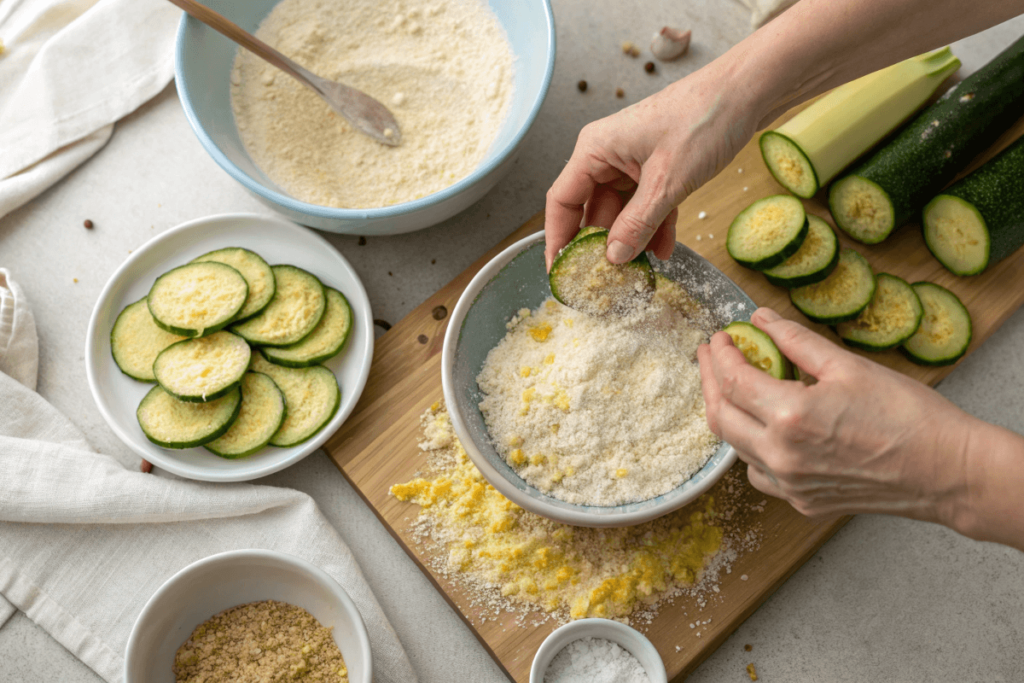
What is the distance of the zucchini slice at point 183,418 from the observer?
1903mm

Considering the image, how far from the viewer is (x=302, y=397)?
200cm

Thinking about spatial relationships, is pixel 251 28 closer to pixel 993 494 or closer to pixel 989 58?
pixel 993 494

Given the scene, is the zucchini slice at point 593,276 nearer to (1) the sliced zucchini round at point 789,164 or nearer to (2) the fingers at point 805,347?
(2) the fingers at point 805,347

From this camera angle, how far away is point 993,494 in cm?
125

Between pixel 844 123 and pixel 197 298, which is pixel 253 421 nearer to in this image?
pixel 197 298

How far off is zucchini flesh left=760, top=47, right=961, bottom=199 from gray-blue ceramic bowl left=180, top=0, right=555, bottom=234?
0.77 metres

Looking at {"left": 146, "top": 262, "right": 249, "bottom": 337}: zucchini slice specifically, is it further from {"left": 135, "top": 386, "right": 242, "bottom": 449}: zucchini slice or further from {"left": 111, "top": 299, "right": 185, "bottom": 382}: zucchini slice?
{"left": 135, "top": 386, "right": 242, "bottom": 449}: zucchini slice

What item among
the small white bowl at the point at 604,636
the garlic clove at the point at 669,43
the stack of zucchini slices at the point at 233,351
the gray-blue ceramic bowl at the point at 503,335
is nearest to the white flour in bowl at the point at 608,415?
the gray-blue ceramic bowl at the point at 503,335

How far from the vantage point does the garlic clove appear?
2391 mm

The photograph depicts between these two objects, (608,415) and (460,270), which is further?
(460,270)

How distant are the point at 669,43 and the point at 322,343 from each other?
1.58 metres

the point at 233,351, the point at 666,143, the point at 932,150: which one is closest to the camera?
the point at 666,143

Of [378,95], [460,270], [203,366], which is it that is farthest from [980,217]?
[203,366]

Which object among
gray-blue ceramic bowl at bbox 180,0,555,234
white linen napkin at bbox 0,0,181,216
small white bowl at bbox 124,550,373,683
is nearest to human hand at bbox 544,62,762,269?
gray-blue ceramic bowl at bbox 180,0,555,234
